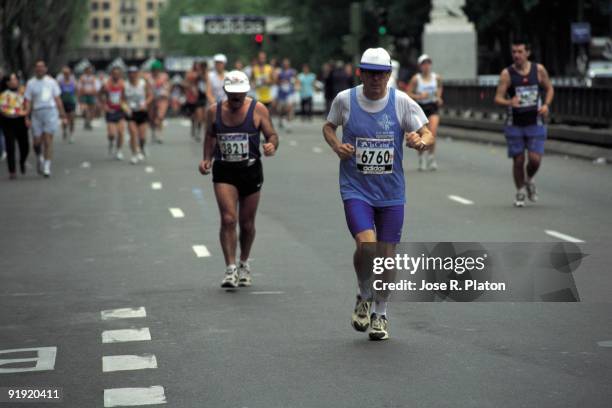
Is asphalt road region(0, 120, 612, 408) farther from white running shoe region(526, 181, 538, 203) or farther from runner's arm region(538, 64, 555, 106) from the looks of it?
runner's arm region(538, 64, 555, 106)

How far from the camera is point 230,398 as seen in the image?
7.11 meters

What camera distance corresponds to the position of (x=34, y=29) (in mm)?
55000

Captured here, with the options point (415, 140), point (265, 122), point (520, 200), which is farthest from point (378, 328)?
point (520, 200)

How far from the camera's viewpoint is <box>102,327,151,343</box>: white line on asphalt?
8867mm

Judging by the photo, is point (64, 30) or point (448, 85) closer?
point (448, 85)

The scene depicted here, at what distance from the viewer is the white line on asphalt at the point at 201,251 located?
13156 millimetres

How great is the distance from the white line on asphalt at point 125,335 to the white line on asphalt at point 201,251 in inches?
153

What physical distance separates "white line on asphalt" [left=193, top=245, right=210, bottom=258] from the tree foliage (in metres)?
25.2

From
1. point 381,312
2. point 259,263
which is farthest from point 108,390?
point 259,263

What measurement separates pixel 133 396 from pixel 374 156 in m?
2.31

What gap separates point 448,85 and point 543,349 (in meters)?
29.1

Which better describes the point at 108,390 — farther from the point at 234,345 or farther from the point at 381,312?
the point at 381,312

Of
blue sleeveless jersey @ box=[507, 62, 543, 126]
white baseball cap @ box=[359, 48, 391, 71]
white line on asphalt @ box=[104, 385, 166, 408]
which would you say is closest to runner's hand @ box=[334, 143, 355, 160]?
white baseball cap @ box=[359, 48, 391, 71]

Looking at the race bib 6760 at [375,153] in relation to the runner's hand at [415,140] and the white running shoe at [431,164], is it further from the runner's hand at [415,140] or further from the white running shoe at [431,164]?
the white running shoe at [431,164]
